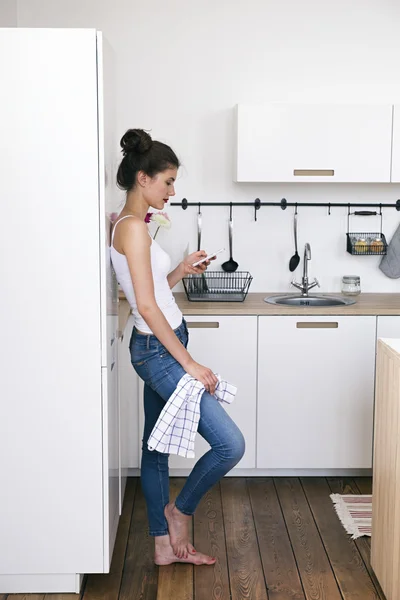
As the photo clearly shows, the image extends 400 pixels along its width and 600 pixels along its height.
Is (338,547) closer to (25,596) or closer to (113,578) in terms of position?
(113,578)

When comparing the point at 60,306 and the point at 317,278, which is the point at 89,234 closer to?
the point at 60,306

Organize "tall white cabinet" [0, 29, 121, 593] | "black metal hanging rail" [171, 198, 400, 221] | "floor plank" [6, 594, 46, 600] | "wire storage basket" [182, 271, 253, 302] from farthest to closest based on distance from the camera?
1. "black metal hanging rail" [171, 198, 400, 221]
2. "wire storage basket" [182, 271, 253, 302]
3. "floor plank" [6, 594, 46, 600]
4. "tall white cabinet" [0, 29, 121, 593]

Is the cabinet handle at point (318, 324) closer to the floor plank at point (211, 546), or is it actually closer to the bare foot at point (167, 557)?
the floor plank at point (211, 546)

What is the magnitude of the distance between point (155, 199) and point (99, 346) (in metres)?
0.55

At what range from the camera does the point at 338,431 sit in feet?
11.9

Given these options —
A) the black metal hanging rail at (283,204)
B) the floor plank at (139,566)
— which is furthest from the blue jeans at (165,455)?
the black metal hanging rail at (283,204)

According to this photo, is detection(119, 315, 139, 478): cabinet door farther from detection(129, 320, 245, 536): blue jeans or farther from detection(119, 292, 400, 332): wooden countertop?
detection(129, 320, 245, 536): blue jeans

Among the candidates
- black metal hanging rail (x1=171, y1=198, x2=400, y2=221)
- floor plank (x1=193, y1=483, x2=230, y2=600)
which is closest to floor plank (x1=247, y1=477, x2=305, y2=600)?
floor plank (x1=193, y1=483, x2=230, y2=600)

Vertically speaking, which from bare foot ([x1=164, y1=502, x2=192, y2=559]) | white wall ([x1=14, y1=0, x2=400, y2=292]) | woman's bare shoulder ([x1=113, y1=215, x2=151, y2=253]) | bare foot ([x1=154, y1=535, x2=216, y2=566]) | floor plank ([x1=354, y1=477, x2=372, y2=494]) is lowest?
floor plank ([x1=354, y1=477, x2=372, y2=494])

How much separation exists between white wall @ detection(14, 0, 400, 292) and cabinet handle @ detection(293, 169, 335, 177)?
0.29 metres

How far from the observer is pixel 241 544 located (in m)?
2.98

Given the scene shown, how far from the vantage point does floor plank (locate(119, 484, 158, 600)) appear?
Result: 2.62 meters

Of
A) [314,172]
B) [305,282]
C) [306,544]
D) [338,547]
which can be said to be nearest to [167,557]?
[306,544]

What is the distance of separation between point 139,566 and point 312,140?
2.13 meters
